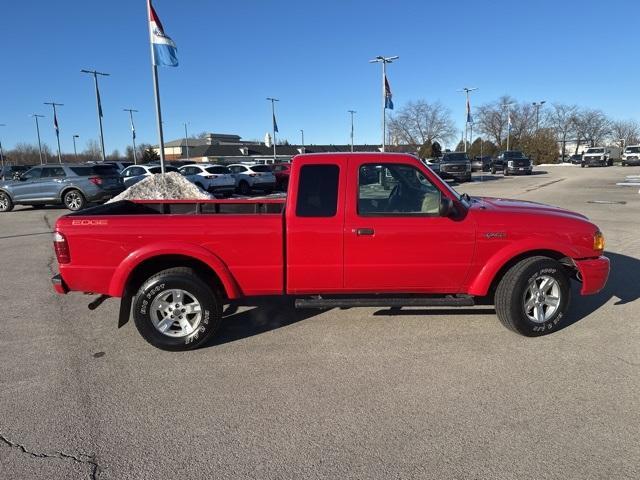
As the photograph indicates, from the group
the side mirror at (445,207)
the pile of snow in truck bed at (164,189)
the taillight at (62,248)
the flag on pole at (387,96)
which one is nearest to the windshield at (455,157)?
the flag on pole at (387,96)

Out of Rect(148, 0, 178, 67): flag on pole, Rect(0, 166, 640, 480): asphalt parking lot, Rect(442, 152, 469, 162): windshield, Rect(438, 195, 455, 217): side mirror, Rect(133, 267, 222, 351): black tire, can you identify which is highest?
Rect(148, 0, 178, 67): flag on pole

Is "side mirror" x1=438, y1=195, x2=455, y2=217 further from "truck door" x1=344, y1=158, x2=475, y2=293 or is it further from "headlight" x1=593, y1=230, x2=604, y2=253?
"headlight" x1=593, y1=230, x2=604, y2=253

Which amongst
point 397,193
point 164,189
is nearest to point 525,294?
point 397,193

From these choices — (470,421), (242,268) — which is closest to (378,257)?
(242,268)

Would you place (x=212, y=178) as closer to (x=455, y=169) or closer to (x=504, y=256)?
(x=455, y=169)

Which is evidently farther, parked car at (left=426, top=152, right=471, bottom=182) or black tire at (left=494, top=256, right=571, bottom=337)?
parked car at (left=426, top=152, right=471, bottom=182)

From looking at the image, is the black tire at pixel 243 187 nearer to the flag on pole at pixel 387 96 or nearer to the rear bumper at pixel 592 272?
the flag on pole at pixel 387 96

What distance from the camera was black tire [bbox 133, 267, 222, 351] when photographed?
4145 mm

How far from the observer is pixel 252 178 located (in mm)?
23984

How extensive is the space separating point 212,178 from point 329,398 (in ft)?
61.8

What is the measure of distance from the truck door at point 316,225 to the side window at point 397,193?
0.22 metres

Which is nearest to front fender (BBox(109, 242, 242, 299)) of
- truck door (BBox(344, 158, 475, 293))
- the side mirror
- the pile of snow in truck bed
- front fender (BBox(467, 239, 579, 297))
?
truck door (BBox(344, 158, 475, 293))

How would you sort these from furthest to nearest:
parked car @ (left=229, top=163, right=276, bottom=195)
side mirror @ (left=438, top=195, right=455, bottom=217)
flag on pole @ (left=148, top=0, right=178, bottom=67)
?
parked car @ (left=229, top=163, right=276, bottom=195) < flag on pole @ (left=148, top=0, right=178, bottom=67) < side mirror @ (left=438, top=195, right=455, bottom=217)

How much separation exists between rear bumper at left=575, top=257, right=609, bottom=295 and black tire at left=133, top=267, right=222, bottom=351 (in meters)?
A: 3.53
